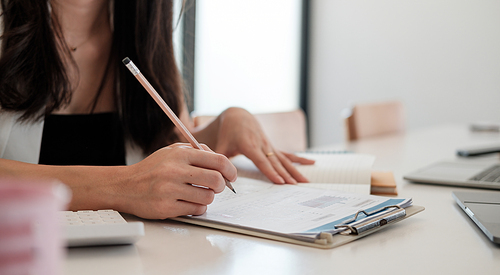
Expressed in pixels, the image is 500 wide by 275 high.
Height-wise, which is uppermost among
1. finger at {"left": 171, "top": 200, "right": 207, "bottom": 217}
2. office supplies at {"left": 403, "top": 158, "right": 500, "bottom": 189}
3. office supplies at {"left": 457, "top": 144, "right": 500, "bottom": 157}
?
finger at {"left": 171, "top": 200, "right": 207, "bottom": 217}

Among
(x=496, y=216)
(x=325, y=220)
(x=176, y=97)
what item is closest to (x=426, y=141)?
(x=176, y=97)

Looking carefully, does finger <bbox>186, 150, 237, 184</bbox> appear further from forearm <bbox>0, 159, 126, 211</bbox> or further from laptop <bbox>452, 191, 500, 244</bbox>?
laptop <bbox>452, 191, 500, 244</bbox>

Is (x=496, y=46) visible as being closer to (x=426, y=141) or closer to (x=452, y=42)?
(x=452, y=42)

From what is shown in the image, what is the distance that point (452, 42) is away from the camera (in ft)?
11.6

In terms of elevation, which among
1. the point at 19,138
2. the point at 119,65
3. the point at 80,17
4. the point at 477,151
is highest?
the point at 80,17

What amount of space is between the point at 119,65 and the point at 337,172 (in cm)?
58

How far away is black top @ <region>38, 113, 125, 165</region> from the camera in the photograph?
0.98 metres

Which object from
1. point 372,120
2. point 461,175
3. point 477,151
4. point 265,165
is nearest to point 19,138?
point 265,165

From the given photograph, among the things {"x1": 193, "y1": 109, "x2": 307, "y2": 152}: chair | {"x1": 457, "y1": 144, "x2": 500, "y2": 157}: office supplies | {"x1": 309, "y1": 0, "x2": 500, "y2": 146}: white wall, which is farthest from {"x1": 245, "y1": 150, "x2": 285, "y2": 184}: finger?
{"x1": 309, "y1": 0, "x2": 500, "y2": 146}: white wall

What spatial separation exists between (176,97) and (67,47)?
0.90 ft

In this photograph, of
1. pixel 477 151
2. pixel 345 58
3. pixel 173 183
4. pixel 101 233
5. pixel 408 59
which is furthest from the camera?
pixel 345 58

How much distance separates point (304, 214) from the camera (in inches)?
23.8

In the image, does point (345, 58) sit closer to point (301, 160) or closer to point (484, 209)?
point (301, 160)

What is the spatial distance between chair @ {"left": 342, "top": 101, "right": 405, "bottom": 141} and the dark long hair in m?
0.93
